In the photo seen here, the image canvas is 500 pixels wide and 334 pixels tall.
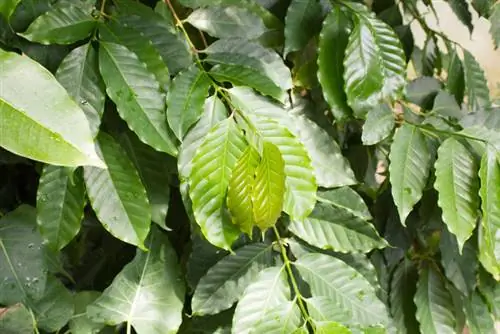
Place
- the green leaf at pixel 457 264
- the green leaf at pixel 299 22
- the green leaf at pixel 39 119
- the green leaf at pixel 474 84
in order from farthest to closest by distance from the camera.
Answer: the green leaf at pixel 474 84
the green leaf at pixel 457 264
the green leaf at pixel 299 22
the green leaf at pixel 39 119

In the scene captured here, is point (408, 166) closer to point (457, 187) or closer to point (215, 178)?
point (457, 187)

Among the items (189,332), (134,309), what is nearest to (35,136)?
(134,309)

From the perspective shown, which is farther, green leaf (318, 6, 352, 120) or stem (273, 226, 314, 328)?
green leaf (318, 6, 352, 120)

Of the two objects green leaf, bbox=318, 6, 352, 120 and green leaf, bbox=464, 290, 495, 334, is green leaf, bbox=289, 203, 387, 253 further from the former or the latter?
green leaf, bbox=464, 290, 495, 334

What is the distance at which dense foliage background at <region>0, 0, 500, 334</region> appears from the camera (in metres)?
0.64

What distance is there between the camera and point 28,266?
703 mm

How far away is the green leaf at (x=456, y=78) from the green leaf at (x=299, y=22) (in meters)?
0.34

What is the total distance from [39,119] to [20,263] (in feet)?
1.09

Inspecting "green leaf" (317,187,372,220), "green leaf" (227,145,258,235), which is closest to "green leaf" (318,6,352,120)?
"green leaf" (317,187,372,220)

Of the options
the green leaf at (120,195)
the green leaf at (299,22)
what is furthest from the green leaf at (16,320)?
the green leaf at (299,22)

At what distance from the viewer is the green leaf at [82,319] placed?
72cm

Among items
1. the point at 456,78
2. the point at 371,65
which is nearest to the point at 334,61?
the point at 371,65

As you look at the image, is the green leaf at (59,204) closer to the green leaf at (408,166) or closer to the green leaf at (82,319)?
the green leaf at (82,319)

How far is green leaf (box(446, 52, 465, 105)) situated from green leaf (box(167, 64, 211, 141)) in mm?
553
